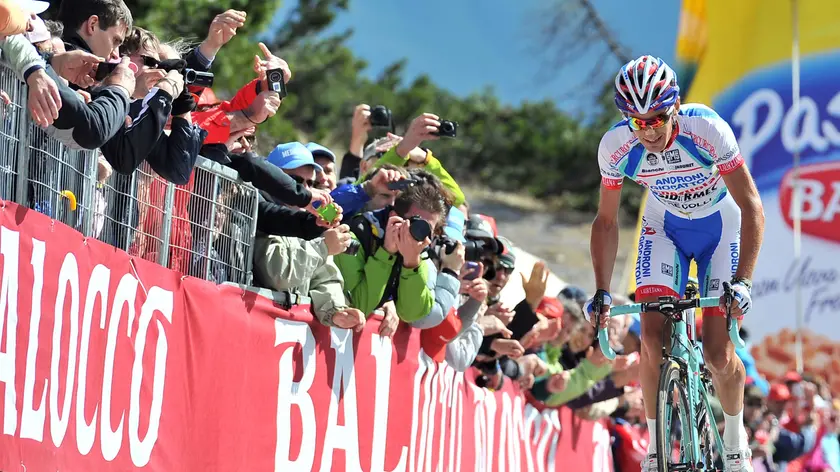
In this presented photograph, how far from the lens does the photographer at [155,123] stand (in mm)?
5320

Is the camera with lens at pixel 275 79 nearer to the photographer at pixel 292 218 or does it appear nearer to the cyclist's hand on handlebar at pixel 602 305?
the photographer at pixel 292 218

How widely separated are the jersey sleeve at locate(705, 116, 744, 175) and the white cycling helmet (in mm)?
392

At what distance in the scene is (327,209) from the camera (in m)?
6.75

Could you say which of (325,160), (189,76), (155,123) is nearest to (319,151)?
(325,160)

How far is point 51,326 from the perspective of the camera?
4820 mm

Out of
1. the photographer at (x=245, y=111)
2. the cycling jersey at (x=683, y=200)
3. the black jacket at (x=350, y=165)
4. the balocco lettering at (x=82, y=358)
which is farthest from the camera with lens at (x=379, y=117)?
the balocco lettering at (x=82, y=358)

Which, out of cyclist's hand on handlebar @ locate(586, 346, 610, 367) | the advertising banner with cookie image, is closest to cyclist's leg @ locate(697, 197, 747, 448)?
cyclist's hand on handlebar @ locate(586, 346, 610, 367)

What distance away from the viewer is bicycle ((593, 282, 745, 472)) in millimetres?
6547

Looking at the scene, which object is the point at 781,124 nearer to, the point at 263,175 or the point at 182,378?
the point at 263,175

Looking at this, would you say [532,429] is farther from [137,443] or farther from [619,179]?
[137,443]

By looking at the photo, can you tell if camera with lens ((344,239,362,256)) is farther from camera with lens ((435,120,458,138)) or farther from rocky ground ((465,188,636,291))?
rocky ground ((465,188,636,291))

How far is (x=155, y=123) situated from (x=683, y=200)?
11.0 feet

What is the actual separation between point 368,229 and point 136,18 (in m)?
10.3

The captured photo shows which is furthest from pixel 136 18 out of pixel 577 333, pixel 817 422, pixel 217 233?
pixel 217 233
